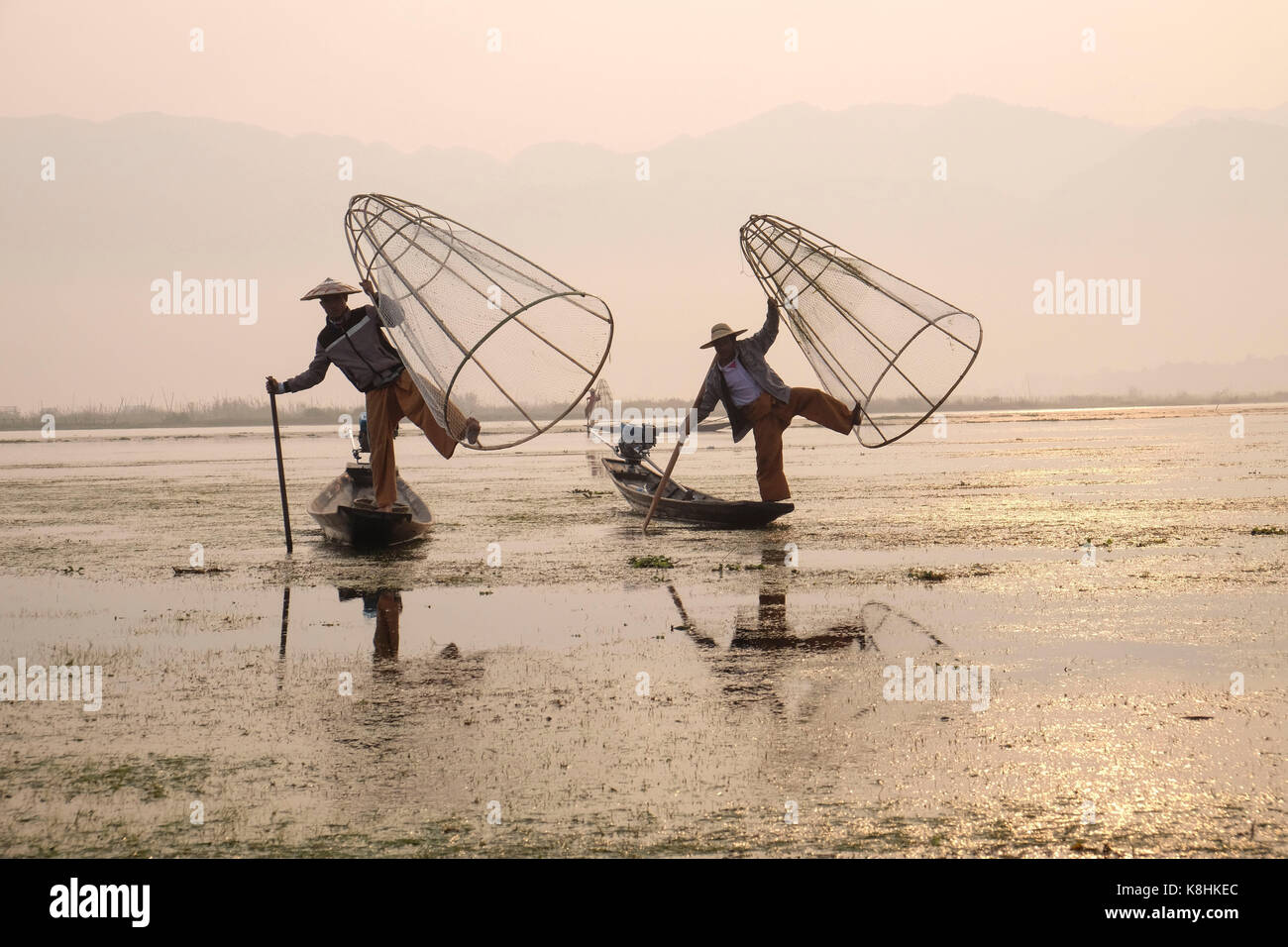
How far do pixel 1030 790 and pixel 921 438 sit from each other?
4304cm

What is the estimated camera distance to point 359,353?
12.4m

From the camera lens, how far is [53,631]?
29.1ft

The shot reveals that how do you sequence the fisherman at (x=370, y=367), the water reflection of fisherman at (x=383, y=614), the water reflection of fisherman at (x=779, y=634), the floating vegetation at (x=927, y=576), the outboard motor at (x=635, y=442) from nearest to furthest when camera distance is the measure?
the water reflection of fisherman at (x=779, y=634) < the water reflection of fisherman at (x=383, y=614) < the floating vegetation at (x=927, y=576) < the fisherman at (x=370, y=367) < the outboard motor at (x=635, y=442)

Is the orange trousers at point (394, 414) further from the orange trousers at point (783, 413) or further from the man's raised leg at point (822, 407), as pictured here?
the man's raised leg at point (822, 407)

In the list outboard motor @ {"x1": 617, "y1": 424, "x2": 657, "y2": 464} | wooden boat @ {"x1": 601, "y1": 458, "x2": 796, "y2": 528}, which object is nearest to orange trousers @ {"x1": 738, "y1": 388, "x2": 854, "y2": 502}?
wooden boat @ {"x1": 601, "y1": 458, "x2": 796, "y2": 528}

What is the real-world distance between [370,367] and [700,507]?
14.3 ft

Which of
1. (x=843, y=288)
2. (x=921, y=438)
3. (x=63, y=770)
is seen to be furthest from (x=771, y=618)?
(x=921, y=438)

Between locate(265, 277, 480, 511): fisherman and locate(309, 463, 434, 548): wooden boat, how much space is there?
0.74m

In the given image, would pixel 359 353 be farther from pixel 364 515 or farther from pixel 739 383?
pixel 739 383

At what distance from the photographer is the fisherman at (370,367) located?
12.3 m

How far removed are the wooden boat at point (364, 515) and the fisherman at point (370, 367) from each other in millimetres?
743

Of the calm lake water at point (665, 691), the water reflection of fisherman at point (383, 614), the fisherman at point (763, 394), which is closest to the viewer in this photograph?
the calm lake water at point (665, 691)

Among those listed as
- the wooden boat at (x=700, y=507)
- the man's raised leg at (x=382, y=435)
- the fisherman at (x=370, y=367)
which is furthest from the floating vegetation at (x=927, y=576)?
the man's raised leg at (x=382, y=435)

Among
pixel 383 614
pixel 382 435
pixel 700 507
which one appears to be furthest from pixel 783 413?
pixel 383 614
